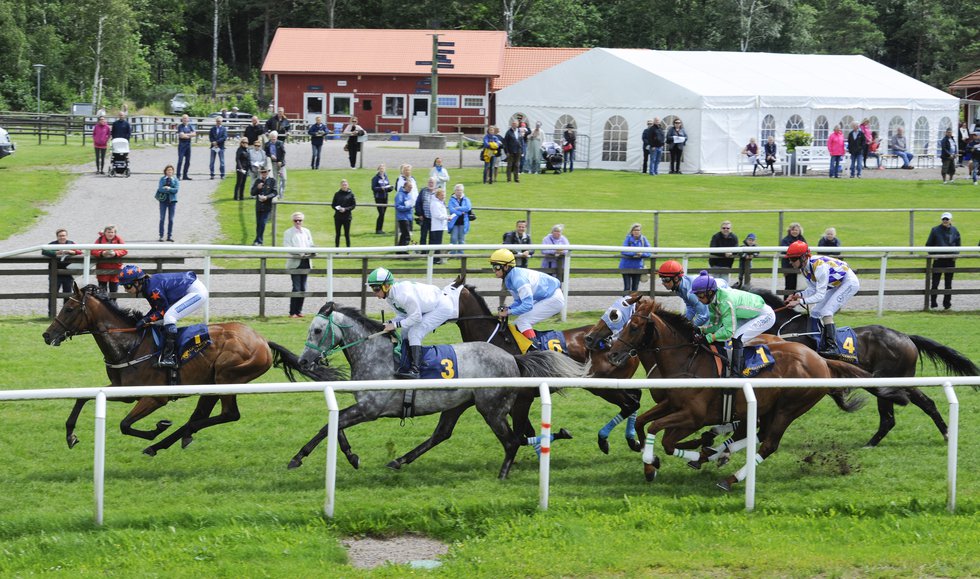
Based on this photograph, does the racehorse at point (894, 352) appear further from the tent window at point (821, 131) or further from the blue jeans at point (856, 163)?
the tent window at point (821, 131)

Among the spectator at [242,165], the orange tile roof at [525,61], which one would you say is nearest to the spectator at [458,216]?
the spectator at [242,165]

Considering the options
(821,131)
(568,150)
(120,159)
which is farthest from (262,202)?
(821,131)

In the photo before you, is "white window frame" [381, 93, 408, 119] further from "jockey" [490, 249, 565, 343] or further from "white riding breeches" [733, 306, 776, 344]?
"white riding breeches" [733, 306, 776, 344]

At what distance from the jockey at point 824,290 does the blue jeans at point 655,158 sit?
21.3 metres

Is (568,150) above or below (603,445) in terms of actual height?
above

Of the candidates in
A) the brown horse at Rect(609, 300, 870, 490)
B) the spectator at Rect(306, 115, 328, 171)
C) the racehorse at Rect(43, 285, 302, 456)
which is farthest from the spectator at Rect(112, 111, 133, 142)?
the brown horse at Rect(609, 300, 870, 490)

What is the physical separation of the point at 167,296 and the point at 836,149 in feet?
85.0

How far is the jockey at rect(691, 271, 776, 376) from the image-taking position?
959cm

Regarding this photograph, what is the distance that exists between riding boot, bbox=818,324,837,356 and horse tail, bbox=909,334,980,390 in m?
0.73

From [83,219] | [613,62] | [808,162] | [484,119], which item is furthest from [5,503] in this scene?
[484,119]

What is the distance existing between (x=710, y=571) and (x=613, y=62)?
27458 millimetres

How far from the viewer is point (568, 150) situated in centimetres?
3284

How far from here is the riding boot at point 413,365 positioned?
9.59 m

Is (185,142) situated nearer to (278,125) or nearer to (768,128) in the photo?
(278,125)
